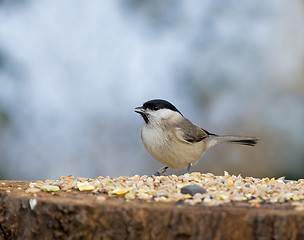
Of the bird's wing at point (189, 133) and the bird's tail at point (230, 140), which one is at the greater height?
the bird's tail at point (230, 140)

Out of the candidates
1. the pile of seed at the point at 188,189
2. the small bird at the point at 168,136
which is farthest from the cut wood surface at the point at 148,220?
the small bird at the point at 168,136

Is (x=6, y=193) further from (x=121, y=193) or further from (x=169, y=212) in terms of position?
(x=169, y=212)

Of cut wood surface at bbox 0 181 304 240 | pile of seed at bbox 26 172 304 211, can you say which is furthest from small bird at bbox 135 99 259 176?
cut wood surface at bbox 0 181 304 240

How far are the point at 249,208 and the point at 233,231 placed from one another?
0.47 ft

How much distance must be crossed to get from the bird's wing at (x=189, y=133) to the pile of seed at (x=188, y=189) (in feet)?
2.01

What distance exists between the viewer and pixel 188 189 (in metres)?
2.16

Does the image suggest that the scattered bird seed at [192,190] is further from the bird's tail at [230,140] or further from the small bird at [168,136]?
the bird's tail at [230,140]

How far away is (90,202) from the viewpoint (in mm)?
1909

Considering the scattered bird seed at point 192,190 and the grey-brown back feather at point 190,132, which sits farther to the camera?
the grey-brown back feather at point 190,132

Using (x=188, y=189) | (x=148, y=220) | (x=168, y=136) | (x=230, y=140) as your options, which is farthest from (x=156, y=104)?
(x=148, y=220)

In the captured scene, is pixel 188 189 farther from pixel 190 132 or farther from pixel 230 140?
pixel 230 140

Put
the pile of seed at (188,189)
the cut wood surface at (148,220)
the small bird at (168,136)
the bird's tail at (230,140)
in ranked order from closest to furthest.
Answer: the cut wood surface at (148,220)
the pile of seed at (188,189)
the small bird at (168,136)
the bird's tail at (230,140)

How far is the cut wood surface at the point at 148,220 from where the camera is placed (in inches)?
69.8

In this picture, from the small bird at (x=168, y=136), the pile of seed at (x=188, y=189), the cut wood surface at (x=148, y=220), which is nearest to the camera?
the cut wood surface at (x=148, y=220)
